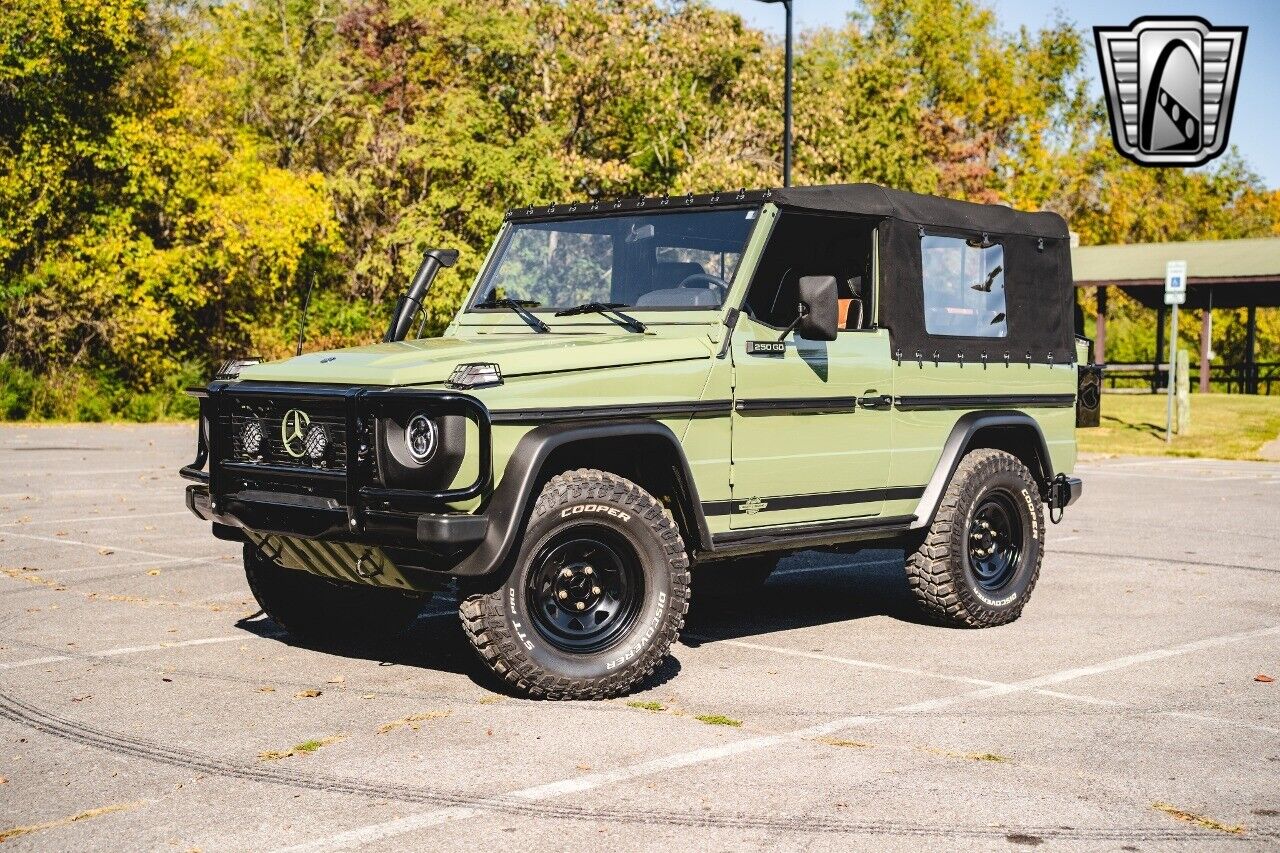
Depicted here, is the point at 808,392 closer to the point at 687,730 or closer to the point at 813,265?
the point at 813,265

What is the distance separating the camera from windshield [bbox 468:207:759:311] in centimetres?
744

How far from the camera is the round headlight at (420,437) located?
610 cm

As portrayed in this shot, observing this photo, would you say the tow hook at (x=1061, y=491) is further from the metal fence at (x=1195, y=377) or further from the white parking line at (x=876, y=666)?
the metal fence at (x=1195, y=377)

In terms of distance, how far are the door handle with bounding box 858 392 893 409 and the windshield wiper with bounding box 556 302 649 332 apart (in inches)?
49.4

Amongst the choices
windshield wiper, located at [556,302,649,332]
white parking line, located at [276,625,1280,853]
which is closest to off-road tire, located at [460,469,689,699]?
white parking line, located at [276,625,1280,853]

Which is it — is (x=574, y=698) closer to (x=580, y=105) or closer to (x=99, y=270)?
(x=99, y=270)

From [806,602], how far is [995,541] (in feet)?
4.29

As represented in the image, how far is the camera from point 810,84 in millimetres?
38938

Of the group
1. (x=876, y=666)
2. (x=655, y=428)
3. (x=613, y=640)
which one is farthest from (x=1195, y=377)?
(x=613, y=640)

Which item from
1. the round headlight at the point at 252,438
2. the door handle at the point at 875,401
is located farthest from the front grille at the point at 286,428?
the door handle at the point at 875,401

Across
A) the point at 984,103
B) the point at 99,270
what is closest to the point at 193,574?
the point at 99,270

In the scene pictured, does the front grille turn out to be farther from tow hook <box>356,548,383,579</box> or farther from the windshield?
the windshield

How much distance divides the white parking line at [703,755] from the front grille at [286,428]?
1.90m

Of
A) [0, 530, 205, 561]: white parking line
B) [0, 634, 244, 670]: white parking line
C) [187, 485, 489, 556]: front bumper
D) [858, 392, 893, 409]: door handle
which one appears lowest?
[0, 530, 205, 561]: white parking line
